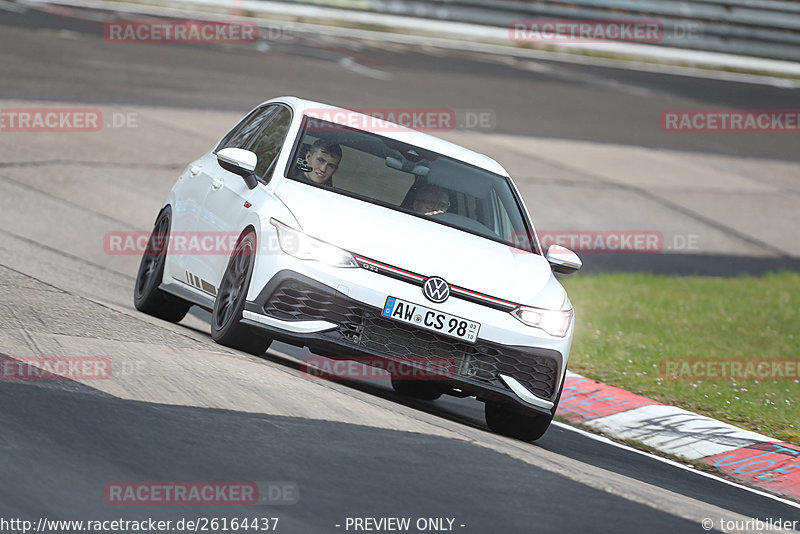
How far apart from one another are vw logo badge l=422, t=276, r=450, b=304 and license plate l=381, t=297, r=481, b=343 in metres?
0.08

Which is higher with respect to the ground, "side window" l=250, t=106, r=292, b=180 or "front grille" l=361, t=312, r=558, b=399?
"side window" l=250, t=106, r=292, b=180

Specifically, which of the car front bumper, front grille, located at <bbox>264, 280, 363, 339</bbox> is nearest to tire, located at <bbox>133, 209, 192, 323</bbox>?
the car front bumper

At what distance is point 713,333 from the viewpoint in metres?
12.3

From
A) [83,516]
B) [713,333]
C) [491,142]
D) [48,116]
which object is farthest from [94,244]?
[491,142]

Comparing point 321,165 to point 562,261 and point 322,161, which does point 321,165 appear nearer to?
point 322,161

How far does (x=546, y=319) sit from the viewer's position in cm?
751

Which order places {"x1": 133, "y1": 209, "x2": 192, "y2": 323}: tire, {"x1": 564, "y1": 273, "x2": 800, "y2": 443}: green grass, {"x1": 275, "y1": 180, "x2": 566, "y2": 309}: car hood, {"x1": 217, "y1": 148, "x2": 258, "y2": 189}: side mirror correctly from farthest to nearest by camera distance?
{"x1": 564, "y1": 273, "x2": 800, "y2": 443}: green grass
{"x1": 133, "y1": 209, "x2": 192, "y2": 323}: tire
{"x1": 217, "y1": 148, "x2": 258, "y2": 189}: side mirror
{"x1": 275, "y1": 180, "x2": 566, "y2": 309}: car hood

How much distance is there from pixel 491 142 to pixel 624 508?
47.9 feet

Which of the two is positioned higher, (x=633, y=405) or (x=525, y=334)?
(x=525, y=334)

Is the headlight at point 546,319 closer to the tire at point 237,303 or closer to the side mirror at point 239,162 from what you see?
the tire at point 237,303

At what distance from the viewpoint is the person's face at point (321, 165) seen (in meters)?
8.16

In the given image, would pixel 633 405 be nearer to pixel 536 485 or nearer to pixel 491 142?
pixel 536 485

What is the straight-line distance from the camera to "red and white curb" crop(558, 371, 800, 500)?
8.41 m

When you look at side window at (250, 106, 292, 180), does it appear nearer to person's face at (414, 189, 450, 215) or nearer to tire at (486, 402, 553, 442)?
person's face at (414, 189, 450, 215)
